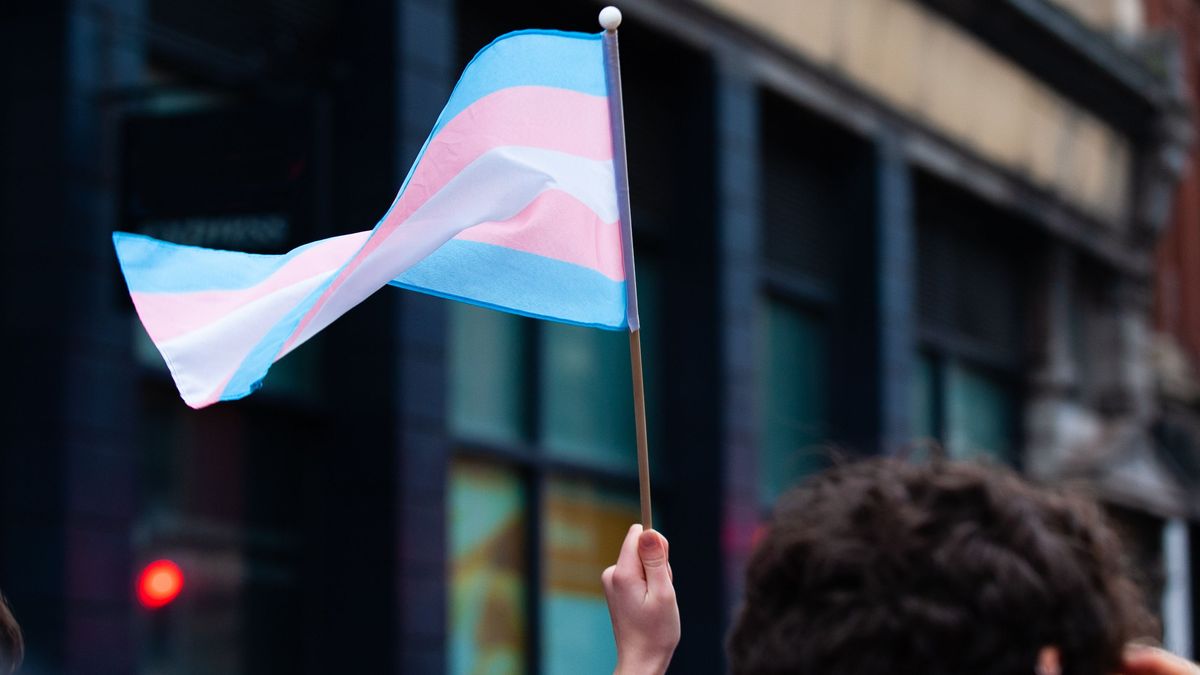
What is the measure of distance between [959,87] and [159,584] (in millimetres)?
9131

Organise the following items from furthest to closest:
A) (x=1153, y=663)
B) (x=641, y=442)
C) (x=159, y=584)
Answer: (x=159, y=584) → (x=641, y=442) → (x=1153, y=663)

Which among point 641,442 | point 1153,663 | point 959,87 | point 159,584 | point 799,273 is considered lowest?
point 1153,663

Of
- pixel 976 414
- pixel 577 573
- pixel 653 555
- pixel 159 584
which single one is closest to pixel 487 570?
pixel 577 573

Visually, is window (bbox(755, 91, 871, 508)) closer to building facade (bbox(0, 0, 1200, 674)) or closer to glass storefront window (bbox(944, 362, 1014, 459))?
building facade (bbox(0, 0, 1200, 674))

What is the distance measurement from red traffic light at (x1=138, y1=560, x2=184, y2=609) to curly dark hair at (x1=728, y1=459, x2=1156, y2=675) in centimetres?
695

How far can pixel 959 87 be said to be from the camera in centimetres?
1573

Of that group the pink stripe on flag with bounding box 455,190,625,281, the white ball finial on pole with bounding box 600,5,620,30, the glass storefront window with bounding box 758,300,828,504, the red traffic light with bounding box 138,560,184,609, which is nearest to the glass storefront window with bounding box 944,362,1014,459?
the glass storefront window with bounding box 758,300,828,504

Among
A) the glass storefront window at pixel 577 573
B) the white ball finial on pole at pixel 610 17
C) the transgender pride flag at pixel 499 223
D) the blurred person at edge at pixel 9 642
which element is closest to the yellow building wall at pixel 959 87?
the glass storefront window at pixel 577 573

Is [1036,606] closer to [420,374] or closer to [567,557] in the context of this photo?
[420,374]

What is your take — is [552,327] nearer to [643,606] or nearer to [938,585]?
[643,606]

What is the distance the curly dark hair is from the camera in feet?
5.85

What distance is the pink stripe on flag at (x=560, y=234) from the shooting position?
3.74 m

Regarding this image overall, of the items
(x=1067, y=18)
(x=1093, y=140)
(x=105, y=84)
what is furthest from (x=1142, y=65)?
(x=105, y=84)

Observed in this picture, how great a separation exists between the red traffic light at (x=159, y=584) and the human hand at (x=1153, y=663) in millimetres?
6857
